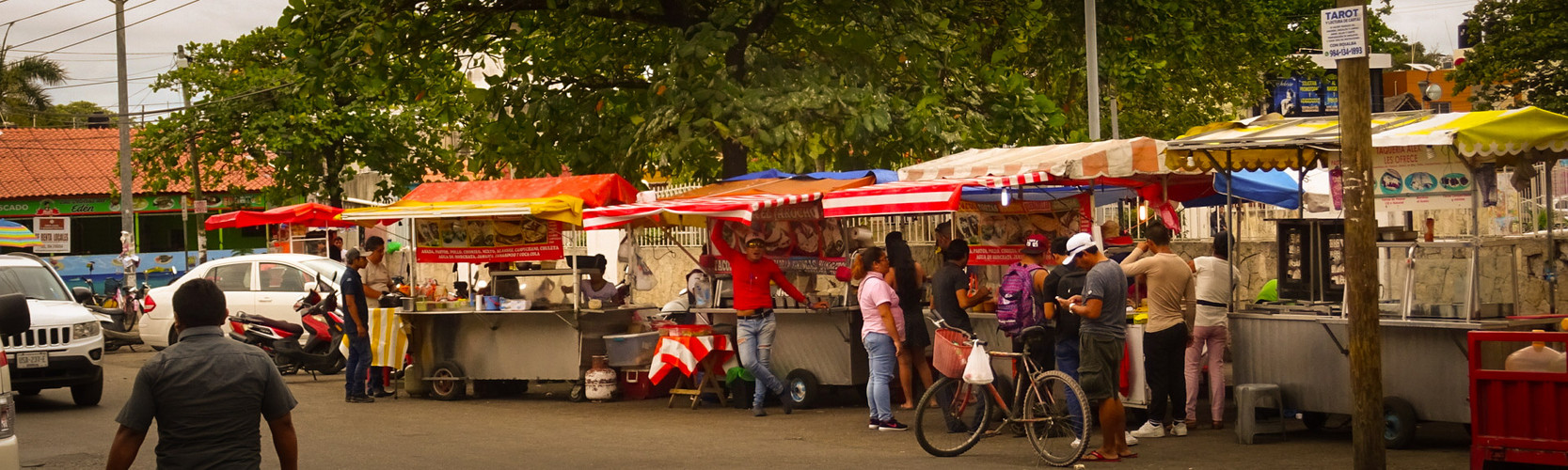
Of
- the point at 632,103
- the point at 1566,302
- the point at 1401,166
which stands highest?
the point at 632,103

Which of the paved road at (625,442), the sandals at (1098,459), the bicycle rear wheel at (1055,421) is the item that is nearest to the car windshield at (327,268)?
the paved road at (625,442)

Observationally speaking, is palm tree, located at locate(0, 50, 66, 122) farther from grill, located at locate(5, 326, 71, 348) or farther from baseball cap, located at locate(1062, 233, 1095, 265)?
baseball cap, located at locate(1062, 233, 1095, 265)

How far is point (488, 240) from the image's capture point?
15.9 metres

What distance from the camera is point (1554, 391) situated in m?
8.36

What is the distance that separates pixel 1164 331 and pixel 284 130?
22790 millimetres

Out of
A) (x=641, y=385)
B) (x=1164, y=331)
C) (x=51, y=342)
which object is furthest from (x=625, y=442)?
(x=51, y=342)

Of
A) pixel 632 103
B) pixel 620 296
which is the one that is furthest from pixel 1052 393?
pixel 632 103

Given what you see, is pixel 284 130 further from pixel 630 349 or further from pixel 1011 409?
pixel 1011 409

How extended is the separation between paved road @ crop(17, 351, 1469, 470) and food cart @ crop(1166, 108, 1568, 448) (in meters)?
0.44

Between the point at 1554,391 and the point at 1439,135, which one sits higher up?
the point at 1439,135

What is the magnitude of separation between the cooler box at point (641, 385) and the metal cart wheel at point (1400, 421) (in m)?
7.14

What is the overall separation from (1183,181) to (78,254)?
131ft

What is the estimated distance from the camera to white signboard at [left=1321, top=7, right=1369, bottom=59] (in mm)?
8703

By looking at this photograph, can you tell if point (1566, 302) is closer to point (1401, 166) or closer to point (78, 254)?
point (1401, 166)
